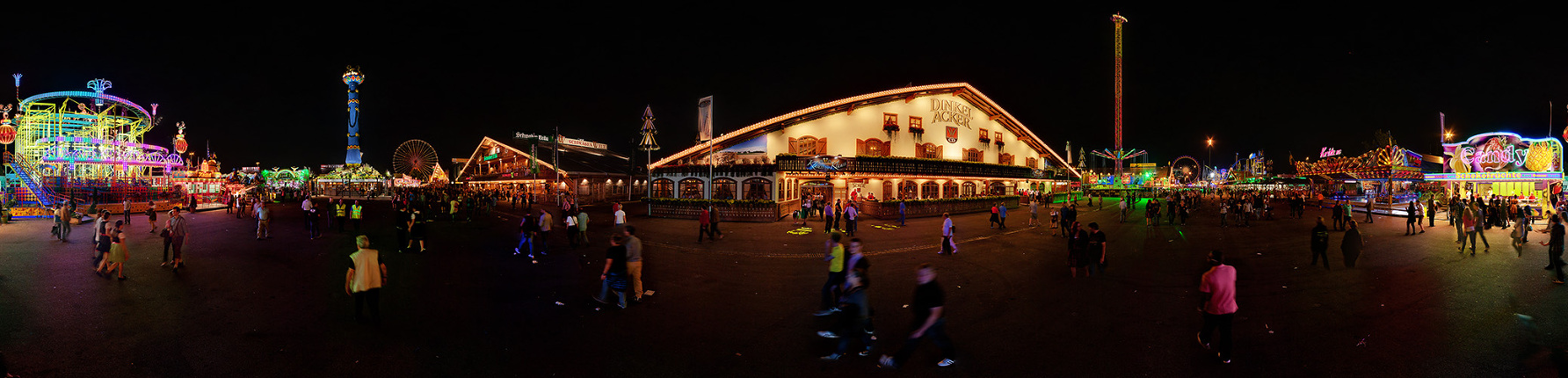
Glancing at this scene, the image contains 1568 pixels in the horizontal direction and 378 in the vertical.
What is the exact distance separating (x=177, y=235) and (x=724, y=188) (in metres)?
21.2

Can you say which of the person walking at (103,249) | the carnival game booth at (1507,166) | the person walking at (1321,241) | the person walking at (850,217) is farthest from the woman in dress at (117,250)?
the carnival game booth at (1507,166)

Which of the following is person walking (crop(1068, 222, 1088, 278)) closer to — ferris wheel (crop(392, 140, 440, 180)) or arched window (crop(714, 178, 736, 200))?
arched window (crop(714, 178, 736, 200))

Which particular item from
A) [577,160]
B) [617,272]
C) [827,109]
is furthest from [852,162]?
[577,160]

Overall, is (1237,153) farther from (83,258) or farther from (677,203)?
(83,258)

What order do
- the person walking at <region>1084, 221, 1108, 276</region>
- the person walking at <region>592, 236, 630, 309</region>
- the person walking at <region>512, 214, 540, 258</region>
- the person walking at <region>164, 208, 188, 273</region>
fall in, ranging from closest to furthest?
the person walking at <region>592, 236, 630, 309</region> → the person walking at <region>1084, 221, 1108, 276</region> → the person walking at <region>164, 208, 188, 273</region> → the person walking at <region>512, 214, 540, 258</region>

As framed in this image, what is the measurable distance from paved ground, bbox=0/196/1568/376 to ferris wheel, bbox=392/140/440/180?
59569 millimetres

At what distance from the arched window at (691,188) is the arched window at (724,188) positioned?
2.80 feet

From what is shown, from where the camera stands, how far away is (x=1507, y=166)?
32656 mm

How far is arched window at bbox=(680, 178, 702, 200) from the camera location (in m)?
30.6

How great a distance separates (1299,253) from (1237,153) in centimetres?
12731

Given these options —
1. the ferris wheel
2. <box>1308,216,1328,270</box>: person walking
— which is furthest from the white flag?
the ferris wheel

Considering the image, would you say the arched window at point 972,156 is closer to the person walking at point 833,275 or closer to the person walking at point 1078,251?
the person walking at point 1078,251

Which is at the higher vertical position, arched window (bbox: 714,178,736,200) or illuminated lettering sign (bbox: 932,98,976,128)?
illuminated lettering sign (bbox: 932,98,976,128)

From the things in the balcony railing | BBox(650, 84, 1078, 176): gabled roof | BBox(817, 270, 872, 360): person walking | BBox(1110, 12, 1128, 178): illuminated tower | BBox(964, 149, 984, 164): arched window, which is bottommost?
BBox(817, 270, 872, 360): person walking
